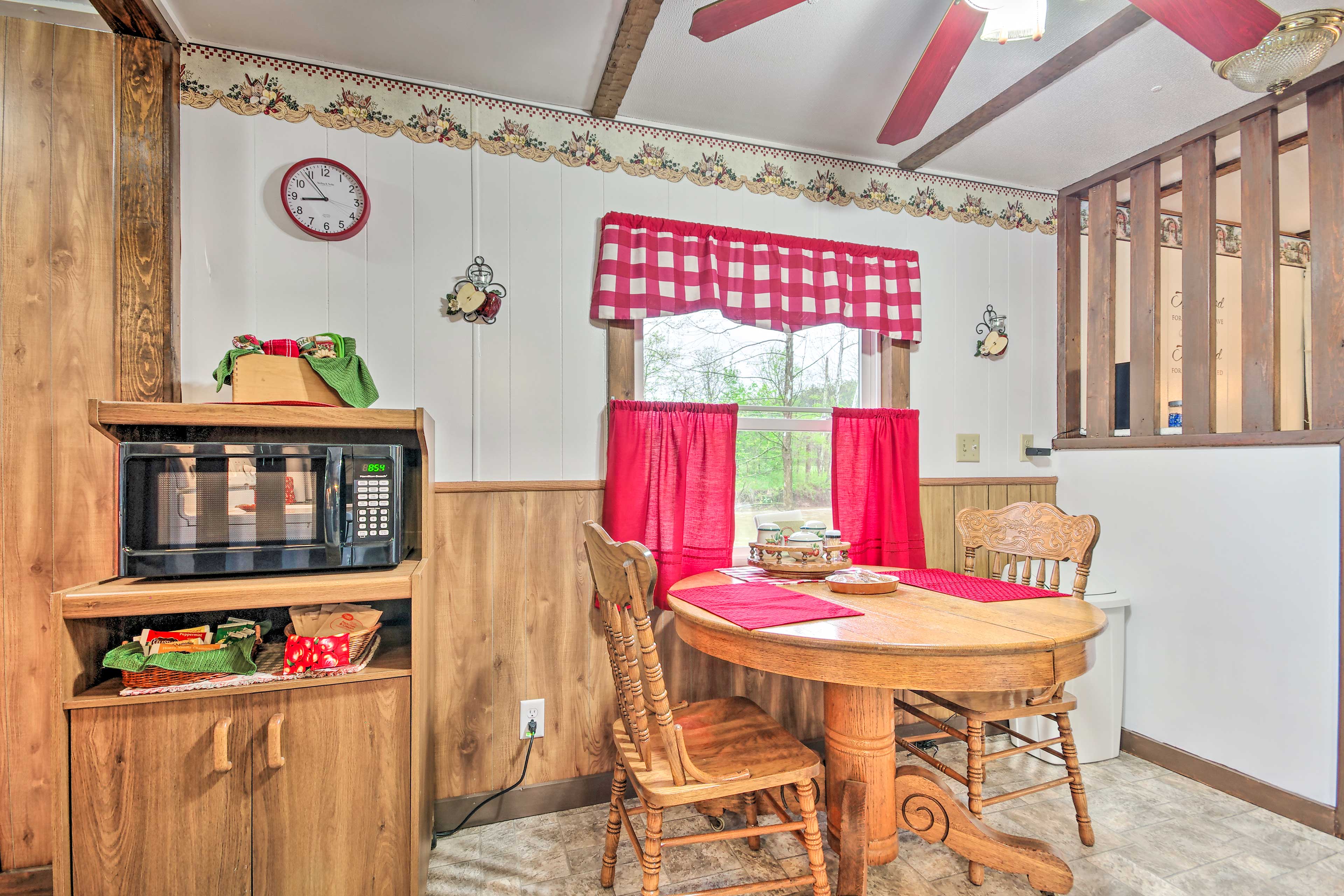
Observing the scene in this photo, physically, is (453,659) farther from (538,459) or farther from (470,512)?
(538,459)

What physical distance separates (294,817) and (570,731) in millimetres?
959

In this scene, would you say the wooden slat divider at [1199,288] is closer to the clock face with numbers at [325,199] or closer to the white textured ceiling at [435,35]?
the white textured ceiling at [435,35]

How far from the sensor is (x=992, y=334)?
285 cm

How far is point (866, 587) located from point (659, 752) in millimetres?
739

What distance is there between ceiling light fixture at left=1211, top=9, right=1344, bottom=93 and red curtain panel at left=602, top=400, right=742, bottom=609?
173cm

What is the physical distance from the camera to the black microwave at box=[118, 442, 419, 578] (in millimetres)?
1482

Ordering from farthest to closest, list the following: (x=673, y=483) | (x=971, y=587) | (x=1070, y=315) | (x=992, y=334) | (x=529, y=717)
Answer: (x=1070, y=315) < (x=992, y=334) < (x=673, y=483) < (x=529, y=717) < (x=971, y=587)

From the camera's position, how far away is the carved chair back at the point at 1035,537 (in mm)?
2084

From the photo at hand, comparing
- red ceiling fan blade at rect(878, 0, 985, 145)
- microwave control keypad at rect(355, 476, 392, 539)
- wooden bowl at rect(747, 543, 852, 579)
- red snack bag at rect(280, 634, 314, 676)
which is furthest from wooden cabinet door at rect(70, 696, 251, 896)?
red ceiling fan blade at rect(878, 0, 985, 145)

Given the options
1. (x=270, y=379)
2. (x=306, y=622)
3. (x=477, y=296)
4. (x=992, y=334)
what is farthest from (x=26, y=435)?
(x=992, y=334)

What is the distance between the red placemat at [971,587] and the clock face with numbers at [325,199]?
2.10m

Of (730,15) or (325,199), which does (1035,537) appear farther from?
(325,199)

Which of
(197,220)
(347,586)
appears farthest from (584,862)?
(197,220)

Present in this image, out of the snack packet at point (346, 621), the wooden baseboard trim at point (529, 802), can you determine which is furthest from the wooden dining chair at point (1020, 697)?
the snack packet at point (346, 621)
